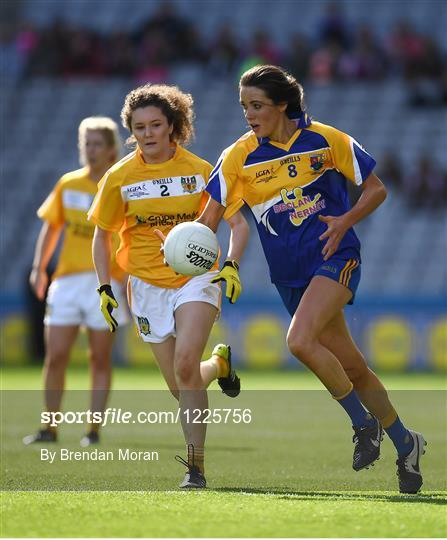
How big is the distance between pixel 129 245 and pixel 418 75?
1868cm

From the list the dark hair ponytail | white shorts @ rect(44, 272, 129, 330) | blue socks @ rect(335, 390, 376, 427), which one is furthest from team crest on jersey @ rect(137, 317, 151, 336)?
white shorts @ rect(44, 272, 129, 330)

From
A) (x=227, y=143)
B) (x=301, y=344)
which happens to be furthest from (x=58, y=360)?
(x=227, y=143)

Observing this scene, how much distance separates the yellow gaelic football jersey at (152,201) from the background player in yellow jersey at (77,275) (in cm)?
274

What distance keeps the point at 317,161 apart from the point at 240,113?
1967cm

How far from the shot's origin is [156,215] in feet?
29.1

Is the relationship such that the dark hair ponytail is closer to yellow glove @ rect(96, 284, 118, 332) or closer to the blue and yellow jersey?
the blue and yellow jersey

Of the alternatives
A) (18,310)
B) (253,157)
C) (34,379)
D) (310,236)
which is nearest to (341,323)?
(310,236)

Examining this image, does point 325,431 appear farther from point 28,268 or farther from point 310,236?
point 28,268

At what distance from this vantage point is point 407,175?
25.6 meters

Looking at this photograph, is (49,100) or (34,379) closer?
(34,379)

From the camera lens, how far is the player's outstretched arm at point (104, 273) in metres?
8.63

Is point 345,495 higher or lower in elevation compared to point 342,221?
lower

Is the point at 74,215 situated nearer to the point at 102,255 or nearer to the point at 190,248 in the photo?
the point at 102,255

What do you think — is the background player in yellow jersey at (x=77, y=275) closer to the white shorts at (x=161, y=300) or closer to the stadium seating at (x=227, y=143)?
the white shorts at (x=161, y=300)
